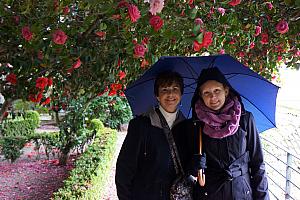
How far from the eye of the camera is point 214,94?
2137 millimetres

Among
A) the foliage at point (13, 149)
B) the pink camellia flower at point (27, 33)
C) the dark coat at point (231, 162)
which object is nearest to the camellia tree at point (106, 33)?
the pink camellia flower at point (27, 33)

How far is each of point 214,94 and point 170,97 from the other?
0.78 ft

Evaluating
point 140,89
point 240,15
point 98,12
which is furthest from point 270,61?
point 98,12

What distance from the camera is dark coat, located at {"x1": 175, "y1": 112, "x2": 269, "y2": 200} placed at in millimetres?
2076

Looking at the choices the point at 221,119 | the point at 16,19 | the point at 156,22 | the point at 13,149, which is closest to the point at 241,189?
the point at 221,119

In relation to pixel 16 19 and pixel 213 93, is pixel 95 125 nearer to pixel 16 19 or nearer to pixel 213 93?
pixel 16 19

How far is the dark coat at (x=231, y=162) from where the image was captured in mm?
2076

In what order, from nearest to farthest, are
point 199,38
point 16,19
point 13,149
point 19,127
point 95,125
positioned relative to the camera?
point 199,38 → point 16,19 → point 13,149 → point 95,125 → point 19,127

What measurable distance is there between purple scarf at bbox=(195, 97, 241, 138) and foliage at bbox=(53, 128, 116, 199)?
103 inches

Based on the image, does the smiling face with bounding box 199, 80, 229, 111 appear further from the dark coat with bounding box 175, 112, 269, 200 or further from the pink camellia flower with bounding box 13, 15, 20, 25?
the pink camellia flower with bounding box 13, 15, 20, 25

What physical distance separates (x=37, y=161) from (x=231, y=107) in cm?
885

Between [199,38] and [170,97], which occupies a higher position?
[199,38]

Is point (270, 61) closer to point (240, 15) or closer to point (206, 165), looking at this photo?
point (240, 15)

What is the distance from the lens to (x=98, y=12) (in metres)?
2.05
